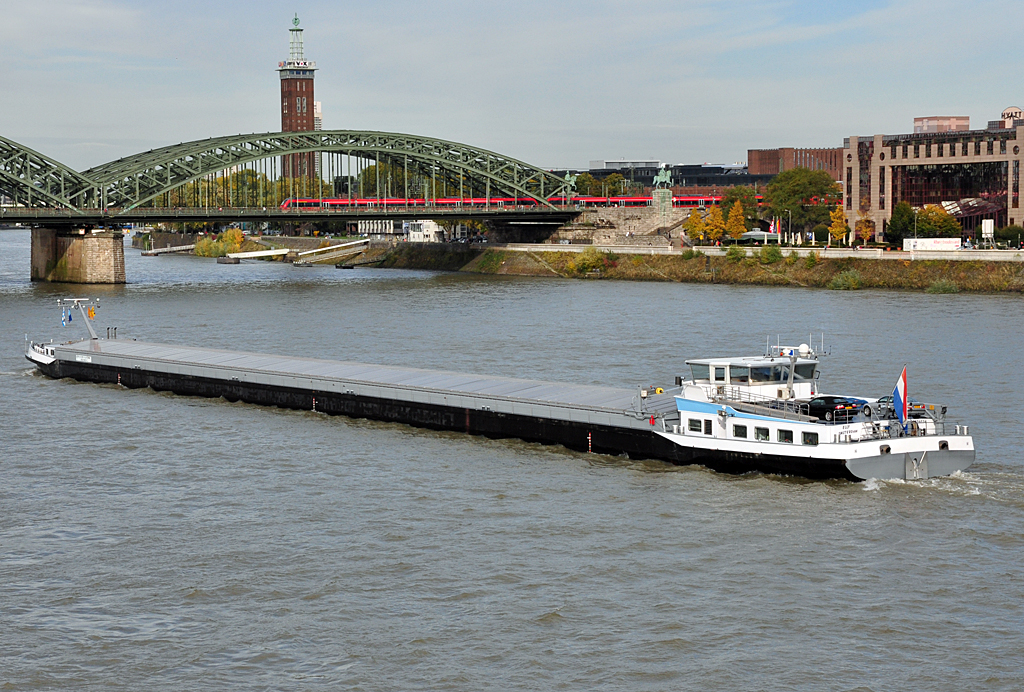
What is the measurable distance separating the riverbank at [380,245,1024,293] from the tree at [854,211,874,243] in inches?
627

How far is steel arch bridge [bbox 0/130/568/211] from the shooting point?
12456 cm

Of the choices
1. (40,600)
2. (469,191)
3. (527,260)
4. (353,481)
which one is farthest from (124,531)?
(469,191)

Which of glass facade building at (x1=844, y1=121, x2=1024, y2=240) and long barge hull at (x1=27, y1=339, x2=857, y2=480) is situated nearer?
long barge hull at (x1=27, y1=339, x2=857, y2=480)

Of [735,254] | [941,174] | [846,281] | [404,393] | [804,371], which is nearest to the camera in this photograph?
[804,371]

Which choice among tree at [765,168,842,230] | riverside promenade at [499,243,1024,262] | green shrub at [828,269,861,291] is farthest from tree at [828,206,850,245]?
green shrub at [828,269,861,291]

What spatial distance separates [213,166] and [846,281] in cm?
7064

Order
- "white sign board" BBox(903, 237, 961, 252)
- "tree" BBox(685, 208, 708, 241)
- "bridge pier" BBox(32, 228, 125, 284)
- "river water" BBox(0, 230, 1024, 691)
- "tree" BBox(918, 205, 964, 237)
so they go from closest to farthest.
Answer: "river water" BBox(0, 230, 1024, 691) → "white sign board" BBox(903, 237, 961, 252) → "tree" BBox(918, 205, 964, 237) → "bridge pier" BBox(32, 228, 125, 284) → "tree" BBox(685, 208, 708, 241)

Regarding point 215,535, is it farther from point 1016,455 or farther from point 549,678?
point 1016,455

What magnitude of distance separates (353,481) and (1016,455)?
19421mm

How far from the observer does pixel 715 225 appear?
138875 millimetres

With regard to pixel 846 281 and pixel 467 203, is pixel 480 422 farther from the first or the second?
pixel 467 203

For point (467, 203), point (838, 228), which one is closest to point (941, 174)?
point (838, 228)

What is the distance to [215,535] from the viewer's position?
28.9 metres

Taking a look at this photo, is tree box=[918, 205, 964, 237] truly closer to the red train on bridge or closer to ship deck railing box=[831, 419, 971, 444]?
the red train on bridge
